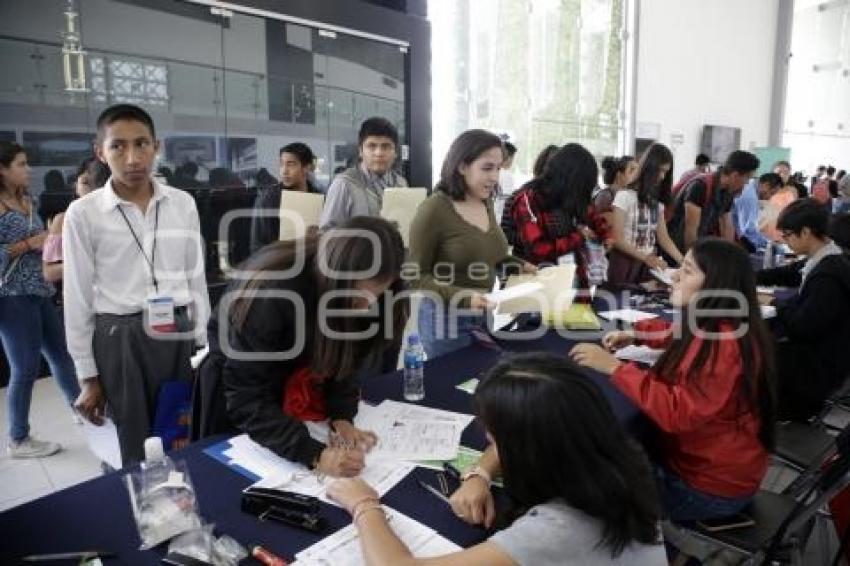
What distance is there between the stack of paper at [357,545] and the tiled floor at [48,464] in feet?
5.91

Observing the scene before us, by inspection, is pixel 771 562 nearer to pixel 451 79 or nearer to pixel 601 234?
pixel 601 234

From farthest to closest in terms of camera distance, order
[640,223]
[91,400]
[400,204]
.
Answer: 1. [640,223]
2. [400,204]
3. [91,400]

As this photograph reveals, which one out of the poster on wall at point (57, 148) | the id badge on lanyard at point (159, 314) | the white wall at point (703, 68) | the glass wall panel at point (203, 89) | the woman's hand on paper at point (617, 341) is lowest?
the woman's hand on paper at point (617, 341)

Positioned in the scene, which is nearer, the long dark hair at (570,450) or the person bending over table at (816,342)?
the long dark hair at (570,450)

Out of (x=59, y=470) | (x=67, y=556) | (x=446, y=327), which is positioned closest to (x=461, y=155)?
(x=446, y=327)

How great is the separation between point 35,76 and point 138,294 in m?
2.32

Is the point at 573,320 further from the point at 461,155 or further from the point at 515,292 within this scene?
the point at 461,155

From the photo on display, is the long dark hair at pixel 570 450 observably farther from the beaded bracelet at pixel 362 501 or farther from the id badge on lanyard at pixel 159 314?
the id badge on lanyard at pixel 159 314

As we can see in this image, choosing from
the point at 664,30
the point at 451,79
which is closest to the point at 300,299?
the point at 451,79

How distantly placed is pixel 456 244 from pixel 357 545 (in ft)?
4.18

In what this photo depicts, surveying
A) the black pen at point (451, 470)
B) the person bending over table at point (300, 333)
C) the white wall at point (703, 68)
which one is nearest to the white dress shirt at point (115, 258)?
the person bending over table at point (300, 333)

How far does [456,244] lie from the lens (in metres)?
2.08

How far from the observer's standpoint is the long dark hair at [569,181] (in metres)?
2.52

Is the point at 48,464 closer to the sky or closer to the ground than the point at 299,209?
closer to the ground
